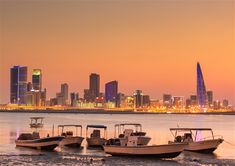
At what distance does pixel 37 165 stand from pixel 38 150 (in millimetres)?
12489

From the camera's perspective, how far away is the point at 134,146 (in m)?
44.0

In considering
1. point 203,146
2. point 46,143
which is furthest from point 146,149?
point 46,143

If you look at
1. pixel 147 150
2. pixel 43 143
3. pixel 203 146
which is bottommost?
pixel 203 146

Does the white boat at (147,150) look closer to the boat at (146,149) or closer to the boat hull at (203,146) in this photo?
the boat at (146,149)

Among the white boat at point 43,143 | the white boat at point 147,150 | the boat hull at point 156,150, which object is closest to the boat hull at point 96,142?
the white boat at point 43,143

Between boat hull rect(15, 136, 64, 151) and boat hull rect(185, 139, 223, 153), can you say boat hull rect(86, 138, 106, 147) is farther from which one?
boat hull rect(185, 139, 223, 153)

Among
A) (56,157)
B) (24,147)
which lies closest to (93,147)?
(24,147)

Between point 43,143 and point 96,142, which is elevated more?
point 43,143

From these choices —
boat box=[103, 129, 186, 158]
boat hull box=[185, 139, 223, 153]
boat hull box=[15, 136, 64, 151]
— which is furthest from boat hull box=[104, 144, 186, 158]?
boat hull box=[15, 136, 64, 151]

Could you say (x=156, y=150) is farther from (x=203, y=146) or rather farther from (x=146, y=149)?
(x=203, y=146)

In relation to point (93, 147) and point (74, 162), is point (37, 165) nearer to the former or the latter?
point (74, 162)

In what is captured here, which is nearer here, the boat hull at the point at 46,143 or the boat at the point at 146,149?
the boat at the point at 146,149

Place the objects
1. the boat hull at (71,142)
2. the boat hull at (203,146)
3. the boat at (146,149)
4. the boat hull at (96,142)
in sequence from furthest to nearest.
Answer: the boat hull at (96,142) → the boat hull at (71,142) → the boat hull at (203,146) → the boat at (146,149)

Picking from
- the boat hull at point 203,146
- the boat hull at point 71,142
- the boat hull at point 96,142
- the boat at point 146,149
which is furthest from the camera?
the boat hull at point 96,142
